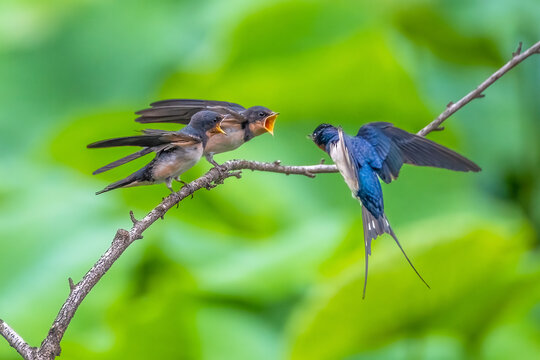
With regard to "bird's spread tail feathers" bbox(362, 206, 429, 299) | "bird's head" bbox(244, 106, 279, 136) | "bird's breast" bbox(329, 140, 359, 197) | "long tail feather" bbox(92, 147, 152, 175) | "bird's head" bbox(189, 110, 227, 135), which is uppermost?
"bird's head" bbox(189, 110, 227, 135)

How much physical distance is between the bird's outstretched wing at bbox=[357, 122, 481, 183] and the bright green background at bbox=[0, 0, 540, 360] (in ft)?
2.50

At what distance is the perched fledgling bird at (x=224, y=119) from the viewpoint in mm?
843

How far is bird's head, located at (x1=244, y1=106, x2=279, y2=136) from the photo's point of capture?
2.81 feet

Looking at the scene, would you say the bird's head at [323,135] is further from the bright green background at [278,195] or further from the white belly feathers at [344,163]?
the bright green background at [278,195]

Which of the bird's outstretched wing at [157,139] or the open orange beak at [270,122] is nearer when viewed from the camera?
the bird's outstretched wing at [157,139]

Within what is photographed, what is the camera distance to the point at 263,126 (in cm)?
85

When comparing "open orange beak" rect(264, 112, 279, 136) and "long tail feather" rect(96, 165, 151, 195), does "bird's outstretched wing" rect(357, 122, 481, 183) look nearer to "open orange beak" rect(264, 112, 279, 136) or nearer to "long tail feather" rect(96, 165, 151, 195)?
"open orange beak" rect(264, 112, 279, 136)

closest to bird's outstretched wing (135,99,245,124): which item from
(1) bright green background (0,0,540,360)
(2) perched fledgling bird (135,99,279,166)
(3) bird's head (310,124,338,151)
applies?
(2) perched fledgling bird (135,99,279,166)

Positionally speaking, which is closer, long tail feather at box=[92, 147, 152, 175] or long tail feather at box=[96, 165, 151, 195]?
long tail feather at box=[92, 147, 152, 175]

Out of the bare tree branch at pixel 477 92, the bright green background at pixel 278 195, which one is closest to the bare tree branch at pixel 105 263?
the bare tree branch at pixel 477 92

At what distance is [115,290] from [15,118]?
1.42 m

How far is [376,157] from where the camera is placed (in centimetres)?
84

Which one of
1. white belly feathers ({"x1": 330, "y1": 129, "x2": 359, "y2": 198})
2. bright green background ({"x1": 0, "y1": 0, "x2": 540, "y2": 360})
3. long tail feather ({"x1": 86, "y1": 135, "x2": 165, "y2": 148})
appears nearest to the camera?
long tail feather ({"x1": 86, "y1": 135, "x2": 165, "y2": 148})

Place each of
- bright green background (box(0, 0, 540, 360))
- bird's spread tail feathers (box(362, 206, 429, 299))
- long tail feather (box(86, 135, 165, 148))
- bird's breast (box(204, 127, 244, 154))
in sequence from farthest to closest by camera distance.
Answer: bright green background (box(0, 0, 540, 360)) → bird's breast (box(204, 127, 244, 154)) → bird's spread tail feathers (box(362, 206, 429, 299)) → long tail feather (box(86, 135, 165, 148))
